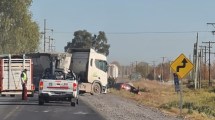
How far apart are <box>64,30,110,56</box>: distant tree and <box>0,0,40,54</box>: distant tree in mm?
76705

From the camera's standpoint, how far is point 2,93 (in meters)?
36.3

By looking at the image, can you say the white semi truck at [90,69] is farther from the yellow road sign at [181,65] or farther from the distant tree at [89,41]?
the distant tree at [89,41]

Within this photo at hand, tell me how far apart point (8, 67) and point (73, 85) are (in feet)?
28.1

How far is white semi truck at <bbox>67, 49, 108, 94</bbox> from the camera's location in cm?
4384

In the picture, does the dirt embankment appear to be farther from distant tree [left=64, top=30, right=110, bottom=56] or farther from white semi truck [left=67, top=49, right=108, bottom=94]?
distant tree [left=64, top=30, right=110, bottom=56]

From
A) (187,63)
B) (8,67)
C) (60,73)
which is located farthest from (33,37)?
(187,63)

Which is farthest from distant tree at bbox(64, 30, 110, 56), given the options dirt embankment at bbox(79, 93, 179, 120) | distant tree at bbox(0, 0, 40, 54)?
dirt embankment at bbox(79, 93, 179, 120)

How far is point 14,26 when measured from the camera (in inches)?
2719

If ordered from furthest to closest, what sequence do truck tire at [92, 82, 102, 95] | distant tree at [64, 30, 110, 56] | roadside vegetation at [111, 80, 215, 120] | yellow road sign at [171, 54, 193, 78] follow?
distant tree at [64, 30, 110, 56] < truck tire at [92, 82, 102, 95] < roadside vegetation at [111, 80, 215, 120] < yellow road sign at [171, 54, 193, 78]

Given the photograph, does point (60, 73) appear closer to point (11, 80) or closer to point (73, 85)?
point (73, 85)

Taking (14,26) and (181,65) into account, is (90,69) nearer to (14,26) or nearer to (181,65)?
(181,65)

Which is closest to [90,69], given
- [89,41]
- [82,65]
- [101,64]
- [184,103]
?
[82,65]

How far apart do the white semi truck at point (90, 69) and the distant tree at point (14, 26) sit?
24.7 m

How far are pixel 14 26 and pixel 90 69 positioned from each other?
1087 inches
